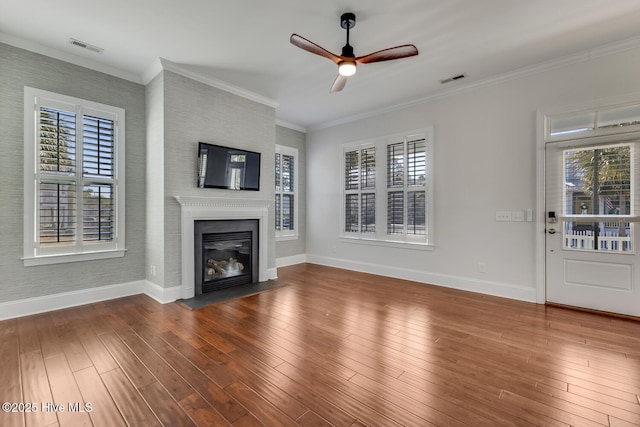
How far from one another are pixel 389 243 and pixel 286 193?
245cm

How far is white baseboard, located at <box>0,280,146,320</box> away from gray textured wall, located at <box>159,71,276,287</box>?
70cm

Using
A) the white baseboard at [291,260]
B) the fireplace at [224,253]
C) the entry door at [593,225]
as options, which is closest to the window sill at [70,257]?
the fireplace at [224,253]

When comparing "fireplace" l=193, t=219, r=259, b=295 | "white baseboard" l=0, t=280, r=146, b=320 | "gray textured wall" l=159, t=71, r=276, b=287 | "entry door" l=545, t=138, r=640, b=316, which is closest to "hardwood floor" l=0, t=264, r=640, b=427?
"white baseboard" l=0, t=280, r=146, b=320

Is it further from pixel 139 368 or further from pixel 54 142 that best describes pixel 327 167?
pixel 139 368

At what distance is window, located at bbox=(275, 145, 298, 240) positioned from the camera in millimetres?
5996

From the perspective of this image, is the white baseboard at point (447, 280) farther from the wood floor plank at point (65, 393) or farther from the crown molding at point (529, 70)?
the wood floor plank at point (65, 393)

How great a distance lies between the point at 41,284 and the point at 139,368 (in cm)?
218

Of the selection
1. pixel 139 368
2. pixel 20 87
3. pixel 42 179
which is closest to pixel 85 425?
pixel 139 368

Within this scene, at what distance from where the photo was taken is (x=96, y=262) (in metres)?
3.63

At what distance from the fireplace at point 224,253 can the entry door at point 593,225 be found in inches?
165

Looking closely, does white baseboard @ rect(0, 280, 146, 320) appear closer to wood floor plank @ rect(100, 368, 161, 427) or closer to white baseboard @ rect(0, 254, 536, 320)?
white baseboard @ rect(0, 254, 536, 320)

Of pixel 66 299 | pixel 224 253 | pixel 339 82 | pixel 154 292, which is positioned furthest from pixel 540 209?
pixel 66 299

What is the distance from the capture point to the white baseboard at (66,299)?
309 centimetres

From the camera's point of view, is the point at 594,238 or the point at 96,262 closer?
the point at 594,238
